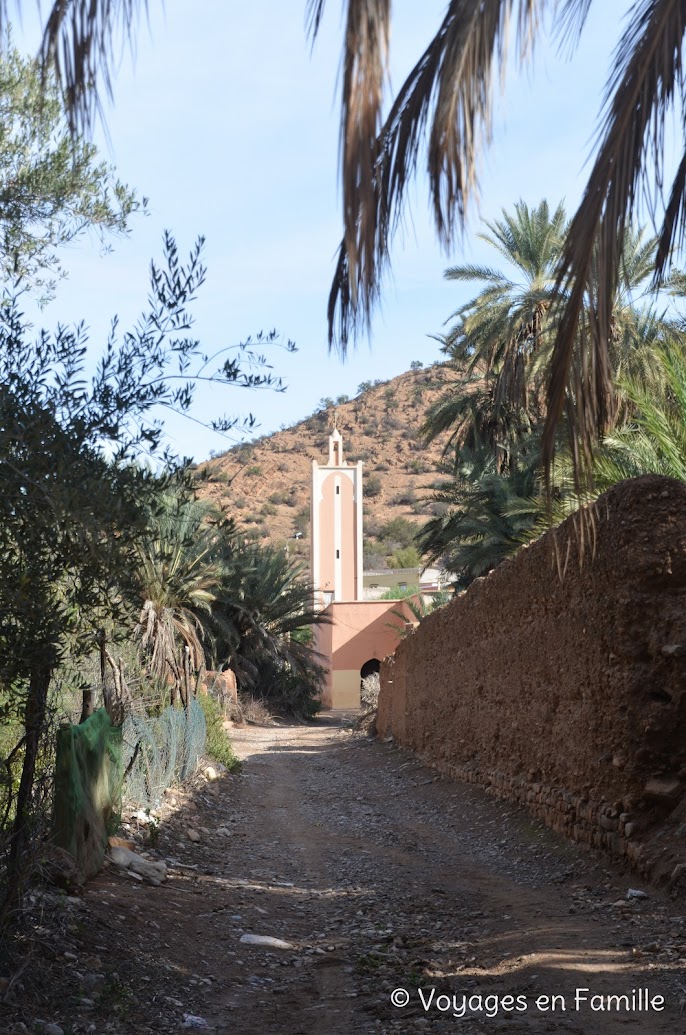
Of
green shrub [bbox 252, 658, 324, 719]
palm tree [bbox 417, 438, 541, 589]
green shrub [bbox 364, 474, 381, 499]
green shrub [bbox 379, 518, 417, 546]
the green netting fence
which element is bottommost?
green shrub [bbox 252, 658, 324, 719]

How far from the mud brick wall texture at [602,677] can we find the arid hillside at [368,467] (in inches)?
2239

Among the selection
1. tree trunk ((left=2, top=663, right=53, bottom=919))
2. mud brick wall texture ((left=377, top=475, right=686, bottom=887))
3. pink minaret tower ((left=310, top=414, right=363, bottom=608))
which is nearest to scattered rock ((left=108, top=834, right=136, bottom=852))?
tree trunk ((left=2, top=663, right=53, bottom=919))

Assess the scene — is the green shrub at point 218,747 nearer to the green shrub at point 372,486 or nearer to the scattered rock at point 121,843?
the scattered rock at point 121,843

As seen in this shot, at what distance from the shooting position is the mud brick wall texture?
23.9ft

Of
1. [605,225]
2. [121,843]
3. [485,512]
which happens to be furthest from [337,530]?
[605,225]

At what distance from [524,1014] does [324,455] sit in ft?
266

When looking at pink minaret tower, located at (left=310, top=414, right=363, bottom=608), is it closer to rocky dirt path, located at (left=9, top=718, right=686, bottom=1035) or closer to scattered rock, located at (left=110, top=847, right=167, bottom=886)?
rocky dirt path, located at (left=9, top=718, right=686, bottom=1035)

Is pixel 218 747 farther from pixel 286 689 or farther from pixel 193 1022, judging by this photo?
pixel 286 689

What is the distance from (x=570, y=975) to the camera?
5.01 meters

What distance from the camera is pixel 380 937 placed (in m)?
6.26

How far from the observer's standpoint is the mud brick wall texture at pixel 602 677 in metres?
7.27

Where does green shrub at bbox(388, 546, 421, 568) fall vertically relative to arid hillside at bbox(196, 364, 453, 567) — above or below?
below

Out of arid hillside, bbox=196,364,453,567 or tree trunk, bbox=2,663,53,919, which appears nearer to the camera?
tree trunk, bbox=2,663,53,919

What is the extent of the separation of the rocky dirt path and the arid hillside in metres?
58.4
